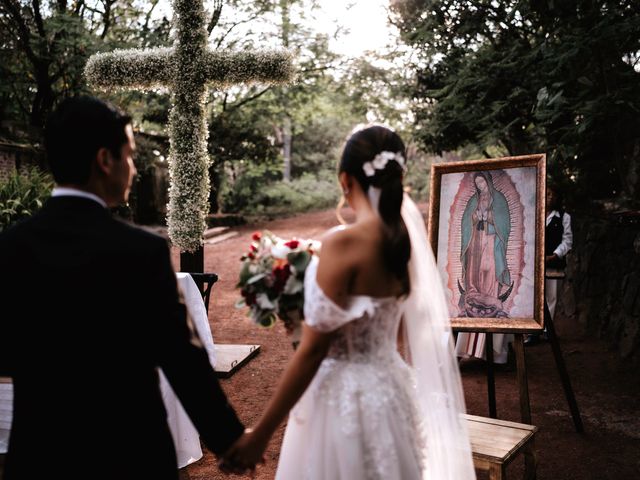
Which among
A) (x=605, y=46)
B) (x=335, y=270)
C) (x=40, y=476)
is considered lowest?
(x=40, y=476)

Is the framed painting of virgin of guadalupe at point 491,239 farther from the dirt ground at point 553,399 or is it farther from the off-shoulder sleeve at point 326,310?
the off-shoulder sleeve at point 326,310

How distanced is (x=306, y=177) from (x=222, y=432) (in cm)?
2671

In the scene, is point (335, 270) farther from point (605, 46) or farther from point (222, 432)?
point (605, 46)

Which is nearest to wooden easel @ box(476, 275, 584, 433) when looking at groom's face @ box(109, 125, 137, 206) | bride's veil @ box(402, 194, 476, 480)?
bride's veil @ box(402, 194, 476, 480)

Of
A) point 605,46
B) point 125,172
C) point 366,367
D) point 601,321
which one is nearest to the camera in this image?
point 125,172

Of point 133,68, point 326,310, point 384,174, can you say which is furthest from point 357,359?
point 133,68

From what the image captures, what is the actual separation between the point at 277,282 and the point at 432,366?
2.72ft

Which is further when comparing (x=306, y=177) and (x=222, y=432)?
(x=306, y=177)

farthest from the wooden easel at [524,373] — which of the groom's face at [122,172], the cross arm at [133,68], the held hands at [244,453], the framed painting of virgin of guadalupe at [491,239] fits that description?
the cross arm at [133,68]

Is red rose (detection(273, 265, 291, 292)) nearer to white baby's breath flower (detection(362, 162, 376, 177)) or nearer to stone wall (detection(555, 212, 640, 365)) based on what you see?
white baby's breath flower (detection(362, 162, 376, 177))

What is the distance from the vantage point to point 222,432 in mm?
1844

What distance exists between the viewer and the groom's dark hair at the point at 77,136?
1645 mm

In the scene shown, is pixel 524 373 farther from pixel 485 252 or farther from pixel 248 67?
pixel 248 67

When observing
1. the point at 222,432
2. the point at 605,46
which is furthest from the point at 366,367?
the point at 605,46
